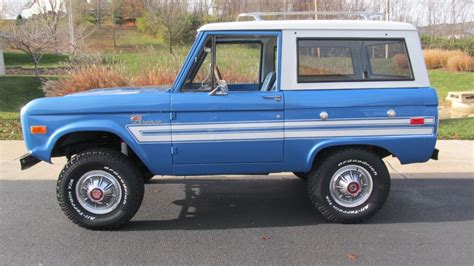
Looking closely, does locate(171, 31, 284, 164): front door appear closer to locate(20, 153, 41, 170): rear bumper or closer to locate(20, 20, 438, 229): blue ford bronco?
locate(20, 20, 438, 229): blue ford bronco

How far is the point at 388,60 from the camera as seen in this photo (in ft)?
15.0

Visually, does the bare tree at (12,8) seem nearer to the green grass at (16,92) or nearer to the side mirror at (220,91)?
the green grass at (16,92)

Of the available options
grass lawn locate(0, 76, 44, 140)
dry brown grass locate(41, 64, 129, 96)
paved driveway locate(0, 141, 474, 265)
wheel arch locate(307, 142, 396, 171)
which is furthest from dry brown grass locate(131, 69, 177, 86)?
wheel arch locate(307, 142, 396, 171)

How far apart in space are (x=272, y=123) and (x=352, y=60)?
1078 millimetres

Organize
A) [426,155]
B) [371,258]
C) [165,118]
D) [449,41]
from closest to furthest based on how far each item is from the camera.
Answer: [371,258] → [165,118] → [426,155] → [449,41]

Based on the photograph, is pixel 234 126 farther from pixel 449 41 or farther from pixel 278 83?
pixel 449 41

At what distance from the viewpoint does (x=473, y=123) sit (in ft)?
33.0

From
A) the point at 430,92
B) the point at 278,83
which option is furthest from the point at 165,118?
the point at 430,92

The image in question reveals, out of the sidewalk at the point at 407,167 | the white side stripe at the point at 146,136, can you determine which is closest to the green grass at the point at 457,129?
the sidewalk at the point at 407,167

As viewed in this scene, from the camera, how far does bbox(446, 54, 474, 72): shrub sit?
20.8 meters

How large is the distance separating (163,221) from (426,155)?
2818mm

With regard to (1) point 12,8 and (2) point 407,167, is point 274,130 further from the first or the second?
(1) point 12,8

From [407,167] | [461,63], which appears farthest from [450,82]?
[407,167]

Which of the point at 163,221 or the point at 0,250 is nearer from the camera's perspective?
the point at 0,250
